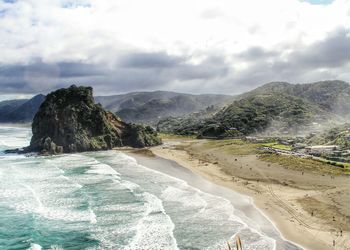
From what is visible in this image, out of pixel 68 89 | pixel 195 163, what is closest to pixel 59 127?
pixel 68 89

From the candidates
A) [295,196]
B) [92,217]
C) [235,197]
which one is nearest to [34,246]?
[92,217]

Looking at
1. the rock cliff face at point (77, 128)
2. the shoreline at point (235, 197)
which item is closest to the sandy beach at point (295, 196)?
the shoreline at point (235, 197)

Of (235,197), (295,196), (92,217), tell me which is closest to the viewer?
(92,217)

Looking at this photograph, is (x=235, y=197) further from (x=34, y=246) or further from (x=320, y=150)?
(x=320, y=150)

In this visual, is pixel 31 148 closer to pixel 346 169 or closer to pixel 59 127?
pixel 59 127

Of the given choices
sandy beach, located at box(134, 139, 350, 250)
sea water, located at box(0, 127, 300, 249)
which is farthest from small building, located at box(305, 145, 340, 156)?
sea water, located at box(0, 127, 300, 249)

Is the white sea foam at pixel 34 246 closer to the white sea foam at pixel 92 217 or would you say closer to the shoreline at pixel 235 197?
the white sea foam at pixel 92 217
